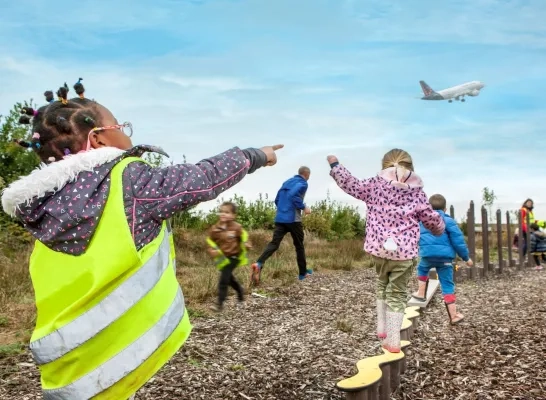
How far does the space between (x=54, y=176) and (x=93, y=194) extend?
15cm

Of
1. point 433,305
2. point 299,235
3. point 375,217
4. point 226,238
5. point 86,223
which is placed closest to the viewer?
point 86,223

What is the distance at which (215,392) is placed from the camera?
165 inches

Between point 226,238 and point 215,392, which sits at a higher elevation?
point 226,238

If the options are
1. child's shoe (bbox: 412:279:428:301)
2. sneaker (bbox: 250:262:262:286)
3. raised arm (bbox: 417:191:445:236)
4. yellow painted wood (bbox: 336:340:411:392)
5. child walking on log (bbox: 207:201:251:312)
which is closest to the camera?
child walking on log (bbox: 207:201:251:312)

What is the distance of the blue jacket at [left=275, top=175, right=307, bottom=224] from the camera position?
359 inches

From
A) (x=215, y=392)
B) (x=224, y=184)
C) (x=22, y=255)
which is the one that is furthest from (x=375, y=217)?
(x=22, y=255)

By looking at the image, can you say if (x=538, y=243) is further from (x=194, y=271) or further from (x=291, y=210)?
(x=194, y=271)

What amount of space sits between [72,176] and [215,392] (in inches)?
100

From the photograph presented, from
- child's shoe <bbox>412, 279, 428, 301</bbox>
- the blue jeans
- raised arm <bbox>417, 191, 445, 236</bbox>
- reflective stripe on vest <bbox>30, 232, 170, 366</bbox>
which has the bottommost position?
child's shoe <bbox>412, 279, 428, 301</bbox>

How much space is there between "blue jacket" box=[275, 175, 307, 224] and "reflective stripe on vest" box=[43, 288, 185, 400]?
22.9 feet

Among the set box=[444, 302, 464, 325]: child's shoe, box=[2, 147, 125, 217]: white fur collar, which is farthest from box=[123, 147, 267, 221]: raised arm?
box=[444, 302, 464, 325]: child's shoe

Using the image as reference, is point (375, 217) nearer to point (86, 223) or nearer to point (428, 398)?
point (428, 398)

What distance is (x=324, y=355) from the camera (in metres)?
5.21

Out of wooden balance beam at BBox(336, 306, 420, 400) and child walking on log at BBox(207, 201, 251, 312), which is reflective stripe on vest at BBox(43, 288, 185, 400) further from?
wooden balance beam at BBox(336, 306, 420, 400)
